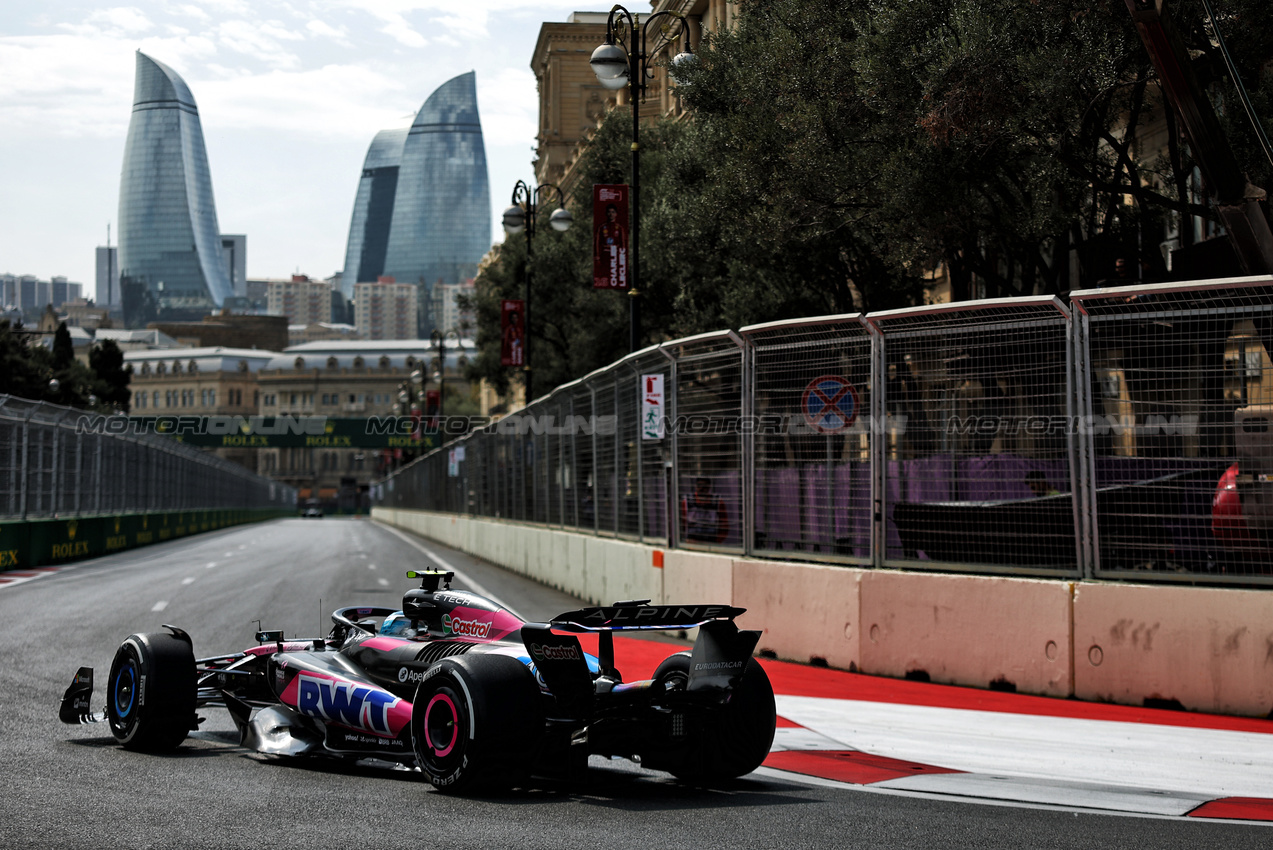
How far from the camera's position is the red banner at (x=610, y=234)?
24.1m

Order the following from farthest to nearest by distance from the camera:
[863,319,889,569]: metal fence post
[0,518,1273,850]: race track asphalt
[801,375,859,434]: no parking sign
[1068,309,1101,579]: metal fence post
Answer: [801,375,859,434]: no parking sign, [863,319,889,569]: metal fence post, [1068,309,1101,579]: metal fence post, [0,518,1273,850]: race track asphalt

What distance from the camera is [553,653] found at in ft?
18.1

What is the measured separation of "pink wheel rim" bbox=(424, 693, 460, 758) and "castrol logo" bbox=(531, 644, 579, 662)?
1.29 feet

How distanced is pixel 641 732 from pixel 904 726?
2816 millimetres

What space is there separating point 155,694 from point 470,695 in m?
2.08

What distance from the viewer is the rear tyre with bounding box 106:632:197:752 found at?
21.5 feet

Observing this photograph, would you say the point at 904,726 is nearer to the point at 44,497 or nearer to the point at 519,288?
the point at 44,497

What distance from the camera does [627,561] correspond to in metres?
14.9

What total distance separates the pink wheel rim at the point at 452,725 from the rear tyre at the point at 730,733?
0.91 meters

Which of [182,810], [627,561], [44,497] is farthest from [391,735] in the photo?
[44,497]

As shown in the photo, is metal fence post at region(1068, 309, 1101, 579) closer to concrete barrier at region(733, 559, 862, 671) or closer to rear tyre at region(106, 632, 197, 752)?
concrete barrier at region(733, 559, 862, 671)

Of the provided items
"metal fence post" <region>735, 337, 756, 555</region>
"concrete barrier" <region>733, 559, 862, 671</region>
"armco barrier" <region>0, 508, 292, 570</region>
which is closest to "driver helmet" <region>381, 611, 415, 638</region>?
"concrete barrier" <region>733, 559, 862, 671</region>

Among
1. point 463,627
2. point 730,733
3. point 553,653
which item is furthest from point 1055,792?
point 463,627

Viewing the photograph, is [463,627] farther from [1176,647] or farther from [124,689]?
[1176,647]
